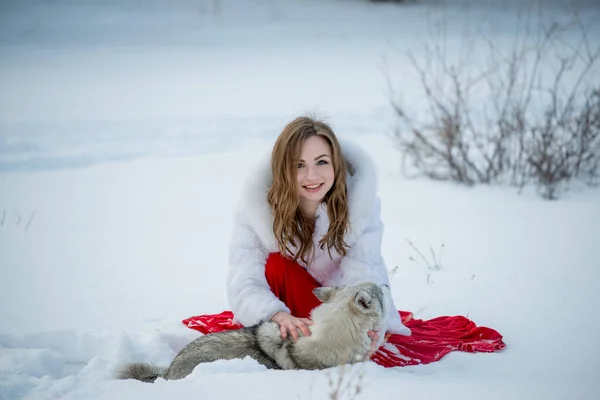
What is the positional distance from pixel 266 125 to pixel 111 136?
2962 millimetres

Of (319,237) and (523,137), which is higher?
(523,137)

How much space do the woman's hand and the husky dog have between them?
0.08ft

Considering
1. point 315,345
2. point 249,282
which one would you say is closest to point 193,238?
point 249,282

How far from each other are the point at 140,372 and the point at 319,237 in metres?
1.22

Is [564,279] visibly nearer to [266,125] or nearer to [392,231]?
[392,231]

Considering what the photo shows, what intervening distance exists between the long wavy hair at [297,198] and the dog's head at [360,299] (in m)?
0.43

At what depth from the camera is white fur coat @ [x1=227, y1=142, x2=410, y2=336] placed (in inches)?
126

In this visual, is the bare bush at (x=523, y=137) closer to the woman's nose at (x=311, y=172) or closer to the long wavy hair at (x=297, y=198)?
the long wavy hair at (x=297, y=198)

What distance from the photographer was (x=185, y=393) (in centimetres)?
225

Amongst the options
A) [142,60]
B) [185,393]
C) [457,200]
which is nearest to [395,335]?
[185,393]

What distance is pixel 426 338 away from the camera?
11.0 ft

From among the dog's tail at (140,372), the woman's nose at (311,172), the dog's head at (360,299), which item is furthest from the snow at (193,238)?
the woman's nose at (311,172)

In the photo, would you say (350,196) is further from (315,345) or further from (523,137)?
(523,137)

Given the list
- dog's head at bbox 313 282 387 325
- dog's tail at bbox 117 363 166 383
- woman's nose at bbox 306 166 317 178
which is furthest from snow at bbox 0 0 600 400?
woman's nose at bbox 306 166 317 178
